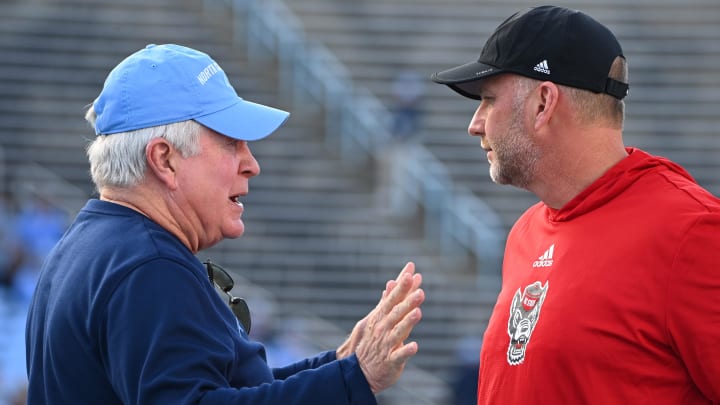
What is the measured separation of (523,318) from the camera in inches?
127

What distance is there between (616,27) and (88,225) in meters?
13.4

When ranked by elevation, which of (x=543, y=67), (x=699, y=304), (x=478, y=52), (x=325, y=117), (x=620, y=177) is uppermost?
(x=543, y=67)

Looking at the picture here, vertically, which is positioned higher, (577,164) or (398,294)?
(577,164)

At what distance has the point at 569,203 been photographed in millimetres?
3279

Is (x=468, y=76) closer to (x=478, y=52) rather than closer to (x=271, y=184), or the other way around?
(x=271, y=184)

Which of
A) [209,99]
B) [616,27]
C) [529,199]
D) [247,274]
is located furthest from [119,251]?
[616,27]

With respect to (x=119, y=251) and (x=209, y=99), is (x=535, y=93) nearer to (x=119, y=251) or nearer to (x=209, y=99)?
(x=209, y=99)

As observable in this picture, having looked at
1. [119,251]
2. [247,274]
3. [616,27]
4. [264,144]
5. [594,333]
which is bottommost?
[247,274]

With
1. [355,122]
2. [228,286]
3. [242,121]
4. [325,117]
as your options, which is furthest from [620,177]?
[325,117]

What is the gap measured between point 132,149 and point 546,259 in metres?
1.11

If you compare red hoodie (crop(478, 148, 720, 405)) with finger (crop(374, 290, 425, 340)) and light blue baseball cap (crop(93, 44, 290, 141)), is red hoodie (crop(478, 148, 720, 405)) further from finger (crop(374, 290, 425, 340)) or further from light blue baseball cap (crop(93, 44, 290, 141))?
light blue baseball cap (crop(93, 44, 290, 141))

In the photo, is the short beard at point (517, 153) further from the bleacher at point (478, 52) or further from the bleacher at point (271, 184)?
the bleacher at point (478, 52)

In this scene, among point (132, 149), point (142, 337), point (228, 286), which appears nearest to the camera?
point (142, 337)

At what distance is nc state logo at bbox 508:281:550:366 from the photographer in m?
3.18
